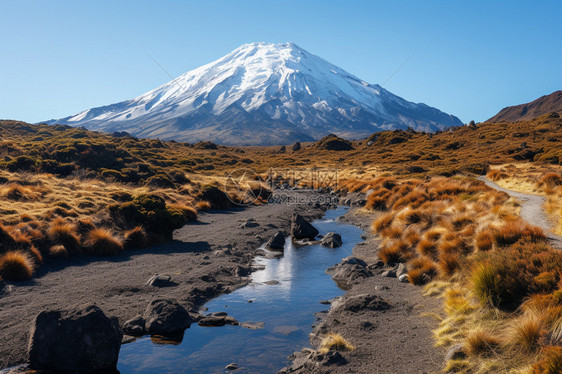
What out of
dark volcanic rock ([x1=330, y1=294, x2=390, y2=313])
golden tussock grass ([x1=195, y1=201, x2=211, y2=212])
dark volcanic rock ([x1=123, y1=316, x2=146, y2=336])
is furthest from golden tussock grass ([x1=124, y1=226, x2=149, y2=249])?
golden tussock grass ([x1=195, y1=201, x2=211, y2=212])

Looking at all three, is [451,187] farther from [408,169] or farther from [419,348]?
[408,169]

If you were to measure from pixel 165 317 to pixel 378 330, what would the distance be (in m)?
5.34

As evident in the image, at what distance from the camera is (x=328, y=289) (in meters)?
13.1

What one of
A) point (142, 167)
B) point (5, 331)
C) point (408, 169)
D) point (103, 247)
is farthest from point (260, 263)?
point (408, 169)

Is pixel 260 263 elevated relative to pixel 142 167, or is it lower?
lower

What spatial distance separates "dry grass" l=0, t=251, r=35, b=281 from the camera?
38.8 feet

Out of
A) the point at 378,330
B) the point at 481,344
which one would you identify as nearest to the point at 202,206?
the point at 378,330

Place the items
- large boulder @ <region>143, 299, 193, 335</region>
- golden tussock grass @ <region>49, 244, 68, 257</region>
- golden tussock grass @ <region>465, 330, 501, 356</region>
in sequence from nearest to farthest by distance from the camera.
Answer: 1. golden tussock grass @ <region>465, 330, 501, 356</region>
2. large boulder @ <region>143, 299, 193, 335</region>
3. golden tussock grass @ <region>49, 244, 68, 257</region>

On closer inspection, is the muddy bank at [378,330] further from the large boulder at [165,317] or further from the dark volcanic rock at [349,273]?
the large boulder at [165,317]

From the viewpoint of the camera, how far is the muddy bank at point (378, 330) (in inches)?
300

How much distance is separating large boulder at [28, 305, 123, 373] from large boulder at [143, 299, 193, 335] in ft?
5.12

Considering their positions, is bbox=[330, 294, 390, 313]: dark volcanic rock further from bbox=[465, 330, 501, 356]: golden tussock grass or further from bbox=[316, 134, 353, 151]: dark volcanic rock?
bbox=[316, 134, 353, 151]: dark volcanic rock

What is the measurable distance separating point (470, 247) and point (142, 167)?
3527cm

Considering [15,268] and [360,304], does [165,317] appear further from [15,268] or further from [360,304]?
[15,268]
